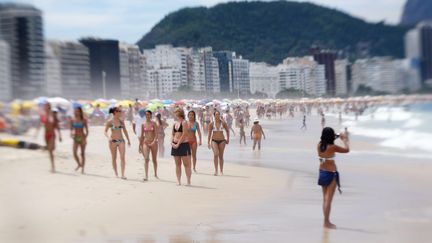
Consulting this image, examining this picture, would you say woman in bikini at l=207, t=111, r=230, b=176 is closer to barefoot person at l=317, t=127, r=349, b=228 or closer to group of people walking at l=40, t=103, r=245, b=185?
group of people walking at l=40, t=103, r=245, b=185

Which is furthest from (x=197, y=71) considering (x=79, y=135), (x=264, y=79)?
(x=79, y=135)

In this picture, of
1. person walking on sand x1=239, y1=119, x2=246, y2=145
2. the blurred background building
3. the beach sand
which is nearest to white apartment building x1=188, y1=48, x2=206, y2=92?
the beach sand

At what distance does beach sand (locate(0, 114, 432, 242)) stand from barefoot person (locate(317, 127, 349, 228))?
0.70 feet

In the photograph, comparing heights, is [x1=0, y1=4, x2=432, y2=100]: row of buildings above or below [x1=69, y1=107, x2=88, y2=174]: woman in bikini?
above

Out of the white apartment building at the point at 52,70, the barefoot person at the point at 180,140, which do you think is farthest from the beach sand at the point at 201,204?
the white apartment building at the point at 52,70

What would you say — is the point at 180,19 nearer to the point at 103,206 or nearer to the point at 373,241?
the point at 103,206

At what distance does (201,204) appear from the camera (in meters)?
6.14

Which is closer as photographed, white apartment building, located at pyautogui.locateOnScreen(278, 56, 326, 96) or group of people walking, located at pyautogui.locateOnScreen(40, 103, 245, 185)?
white apartment building, located at pyautogui.locateOnScreen(278, 56, 326, 96)

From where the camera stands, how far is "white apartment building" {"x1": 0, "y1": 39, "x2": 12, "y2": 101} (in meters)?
2.62

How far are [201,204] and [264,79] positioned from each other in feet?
5.16

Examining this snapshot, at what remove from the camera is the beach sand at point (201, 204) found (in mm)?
4621

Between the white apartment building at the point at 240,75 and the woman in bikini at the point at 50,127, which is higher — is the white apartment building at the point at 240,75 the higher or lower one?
the higher one

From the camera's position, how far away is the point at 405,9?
284 centimetres

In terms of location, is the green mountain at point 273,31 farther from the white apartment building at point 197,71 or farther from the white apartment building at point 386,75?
the white apartment building at point 197,71
